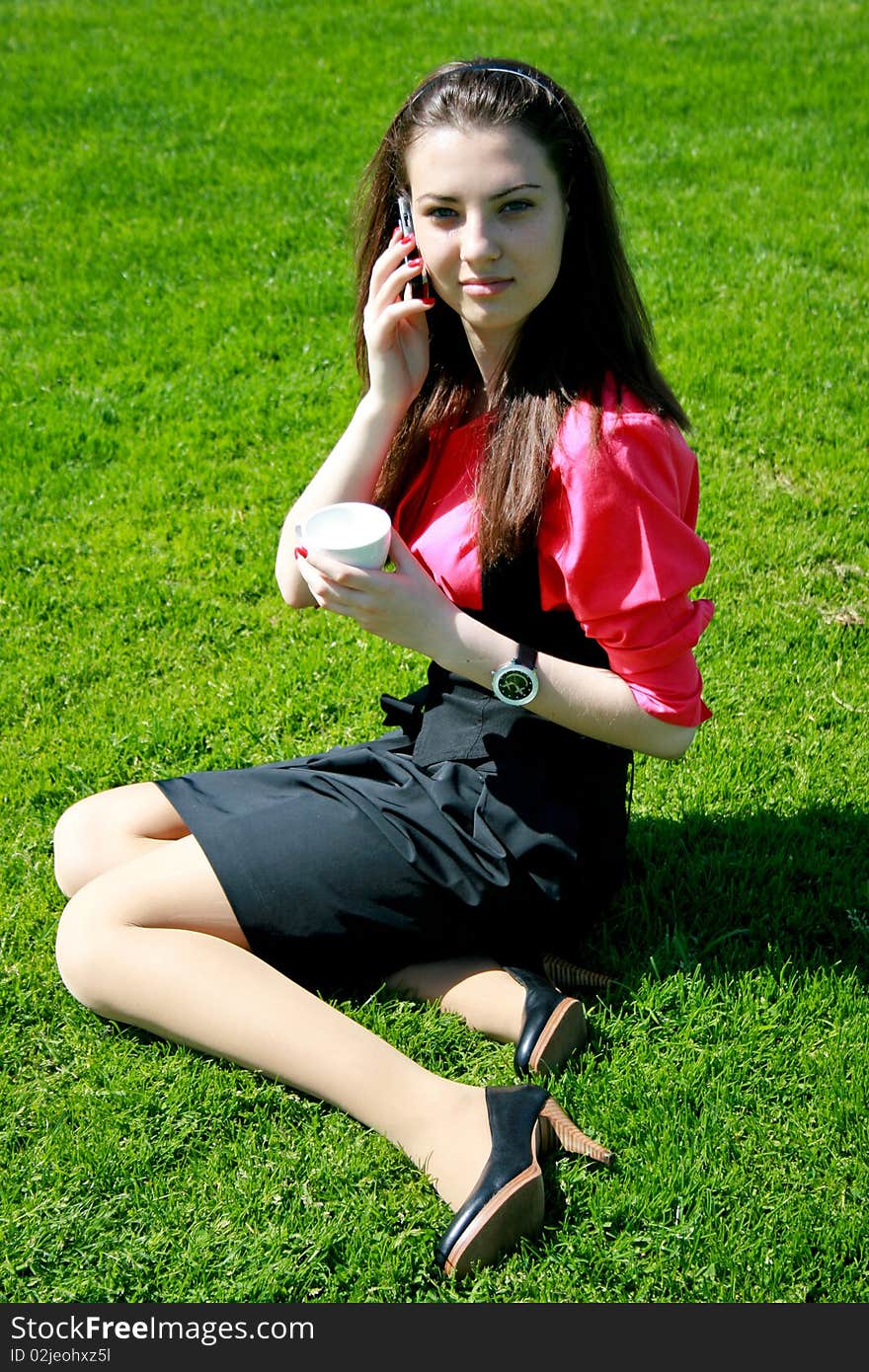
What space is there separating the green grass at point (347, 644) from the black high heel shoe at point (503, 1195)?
2.3 inches

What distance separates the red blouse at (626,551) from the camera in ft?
7.77

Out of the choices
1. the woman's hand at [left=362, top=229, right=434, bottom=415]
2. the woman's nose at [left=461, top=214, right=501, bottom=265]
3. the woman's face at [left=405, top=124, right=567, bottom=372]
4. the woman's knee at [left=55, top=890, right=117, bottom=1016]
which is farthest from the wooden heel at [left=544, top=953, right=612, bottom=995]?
the woman's nose at [left=461, top=214, right=501, bottom=265]

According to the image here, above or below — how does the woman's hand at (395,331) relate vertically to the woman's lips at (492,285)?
below

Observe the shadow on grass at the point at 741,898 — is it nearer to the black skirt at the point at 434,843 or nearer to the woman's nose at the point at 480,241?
the black skirt at the point at 434,843

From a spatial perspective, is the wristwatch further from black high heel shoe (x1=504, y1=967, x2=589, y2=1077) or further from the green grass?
the green grass

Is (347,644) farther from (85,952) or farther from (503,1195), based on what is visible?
(503,1195)

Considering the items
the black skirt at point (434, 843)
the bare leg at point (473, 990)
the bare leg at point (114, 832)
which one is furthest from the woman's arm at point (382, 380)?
the bare leg at point (473, 990)

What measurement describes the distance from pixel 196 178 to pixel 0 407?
254 centimetres

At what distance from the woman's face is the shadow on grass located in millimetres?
1477

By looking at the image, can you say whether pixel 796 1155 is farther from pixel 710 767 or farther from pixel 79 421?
pixel 79 421

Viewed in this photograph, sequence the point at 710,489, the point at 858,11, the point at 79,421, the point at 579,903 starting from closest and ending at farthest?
the point at 579,903 → the point at 710,489 → the point at 79,421 → the point at 858,11

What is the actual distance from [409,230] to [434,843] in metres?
1.30

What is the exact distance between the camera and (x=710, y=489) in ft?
15.8

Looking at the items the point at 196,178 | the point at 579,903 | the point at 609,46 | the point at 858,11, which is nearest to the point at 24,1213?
the point at 579,903
